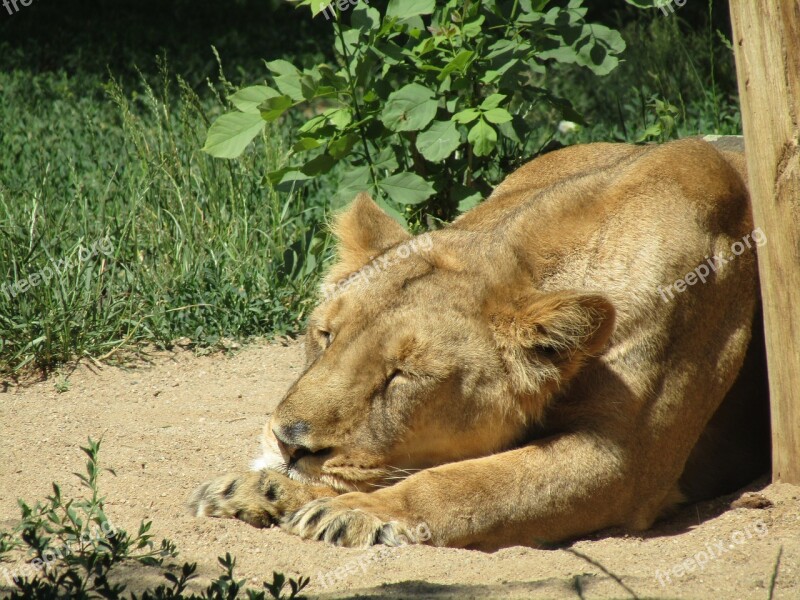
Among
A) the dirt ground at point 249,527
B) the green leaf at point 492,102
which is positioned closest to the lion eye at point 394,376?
the dirt ground at point 249,527

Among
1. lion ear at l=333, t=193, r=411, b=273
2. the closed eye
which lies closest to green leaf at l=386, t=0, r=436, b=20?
lion ear at l=333, t=193, r=411, b=273

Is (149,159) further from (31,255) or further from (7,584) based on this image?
(7,584)

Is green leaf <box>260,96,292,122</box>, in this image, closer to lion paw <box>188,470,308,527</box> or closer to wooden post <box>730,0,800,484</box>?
lion paw <box>188,470,308,527</box>

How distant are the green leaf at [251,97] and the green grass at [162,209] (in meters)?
0.44

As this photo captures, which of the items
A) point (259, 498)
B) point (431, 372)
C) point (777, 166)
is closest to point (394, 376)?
point (431, 372)

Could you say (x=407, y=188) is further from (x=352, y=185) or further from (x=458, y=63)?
(x=458, y=63)

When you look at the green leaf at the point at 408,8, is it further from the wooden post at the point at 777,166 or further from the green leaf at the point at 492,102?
the wooden post at the point at 777,166

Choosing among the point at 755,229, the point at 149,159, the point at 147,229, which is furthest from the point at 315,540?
the point at 149,159

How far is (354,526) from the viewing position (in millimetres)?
3902

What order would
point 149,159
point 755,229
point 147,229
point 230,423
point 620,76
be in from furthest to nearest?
point 620,76, point 149,159, point 147,229, point 230,423, point 755,229

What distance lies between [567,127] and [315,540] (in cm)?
583

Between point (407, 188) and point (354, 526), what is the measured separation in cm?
293

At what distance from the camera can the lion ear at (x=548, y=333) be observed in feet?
13.1

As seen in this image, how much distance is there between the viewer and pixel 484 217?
16.3 feet
